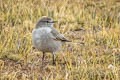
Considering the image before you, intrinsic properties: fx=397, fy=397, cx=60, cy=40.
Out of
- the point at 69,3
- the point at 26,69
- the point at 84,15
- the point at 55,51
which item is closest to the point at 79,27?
the point at 84,15

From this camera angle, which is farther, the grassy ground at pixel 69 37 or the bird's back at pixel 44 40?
the bird's back at pixel 44 40

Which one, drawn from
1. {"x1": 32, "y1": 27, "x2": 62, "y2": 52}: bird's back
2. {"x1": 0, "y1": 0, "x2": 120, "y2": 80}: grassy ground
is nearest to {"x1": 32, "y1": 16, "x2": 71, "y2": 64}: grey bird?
{"x1": 32, "y1": 27, "x2": 62, "y2": 52}: bird's back

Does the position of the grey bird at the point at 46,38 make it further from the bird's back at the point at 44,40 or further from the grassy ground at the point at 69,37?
the grassy ground at the point at 69,37

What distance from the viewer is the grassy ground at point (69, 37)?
738 centimetres

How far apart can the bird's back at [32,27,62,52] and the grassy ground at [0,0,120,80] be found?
36 centimetres

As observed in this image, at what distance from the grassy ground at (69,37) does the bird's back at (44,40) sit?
36 centimetres

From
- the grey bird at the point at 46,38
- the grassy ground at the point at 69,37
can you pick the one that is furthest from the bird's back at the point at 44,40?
the grassy ground at the point at 69,37

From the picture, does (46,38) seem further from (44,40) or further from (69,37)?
(69,37)

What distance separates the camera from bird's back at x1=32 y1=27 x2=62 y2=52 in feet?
25.5

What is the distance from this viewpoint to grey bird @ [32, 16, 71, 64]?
25.6ft

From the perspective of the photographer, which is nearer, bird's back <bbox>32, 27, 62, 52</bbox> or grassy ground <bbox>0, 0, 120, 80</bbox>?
grassy ground <bbox>0, 0, 120, 80</bbox>

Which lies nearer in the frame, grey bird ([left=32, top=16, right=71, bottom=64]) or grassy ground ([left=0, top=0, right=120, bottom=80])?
grassy ground ([left=0, top=0, right=120, bottom=80])

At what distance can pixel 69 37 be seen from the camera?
1000 cm

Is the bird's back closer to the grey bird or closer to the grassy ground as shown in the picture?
the grey bird
